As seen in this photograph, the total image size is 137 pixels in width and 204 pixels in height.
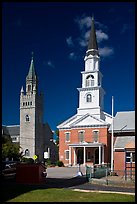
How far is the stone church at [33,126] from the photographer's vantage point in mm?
73562

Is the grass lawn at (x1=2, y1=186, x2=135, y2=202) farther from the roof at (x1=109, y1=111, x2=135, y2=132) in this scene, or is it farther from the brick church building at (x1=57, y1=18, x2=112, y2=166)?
the brick church building at (x1=57, y1=18, x2=112, y2=166)

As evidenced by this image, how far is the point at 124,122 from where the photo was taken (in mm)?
46188

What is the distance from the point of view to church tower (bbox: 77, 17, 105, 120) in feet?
180

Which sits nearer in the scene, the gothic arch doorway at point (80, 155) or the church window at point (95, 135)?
the church window at point (95, 135)

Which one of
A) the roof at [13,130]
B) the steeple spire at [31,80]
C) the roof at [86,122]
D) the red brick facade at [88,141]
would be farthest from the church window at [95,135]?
the roof at [13,130]

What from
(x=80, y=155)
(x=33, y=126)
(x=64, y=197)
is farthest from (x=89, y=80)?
(x=64, y=197)

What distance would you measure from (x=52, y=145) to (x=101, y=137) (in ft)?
112

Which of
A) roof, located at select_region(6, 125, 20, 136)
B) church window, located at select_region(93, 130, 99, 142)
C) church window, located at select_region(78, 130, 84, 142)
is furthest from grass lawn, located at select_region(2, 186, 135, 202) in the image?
roof, located at select_region(6, 125, 20, 136)

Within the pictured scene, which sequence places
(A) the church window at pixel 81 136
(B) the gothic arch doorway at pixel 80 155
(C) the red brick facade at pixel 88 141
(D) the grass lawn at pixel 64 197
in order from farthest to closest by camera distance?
(B) the gothic arch doorway at pixel 80 155 < (A) the church window at pixel 81 136 < (C) the red brick facade at pixel 88 141 < (D) the grass lawn at pixel 64 197

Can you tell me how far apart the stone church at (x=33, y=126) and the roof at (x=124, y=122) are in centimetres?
2825

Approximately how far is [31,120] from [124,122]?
114 ft

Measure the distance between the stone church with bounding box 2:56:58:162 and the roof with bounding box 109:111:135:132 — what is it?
28251mm

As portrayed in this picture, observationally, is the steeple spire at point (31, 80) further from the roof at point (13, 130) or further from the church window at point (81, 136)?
the church window at point (81, 136)

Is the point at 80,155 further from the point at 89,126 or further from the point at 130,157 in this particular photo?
the point at 130,157
